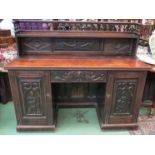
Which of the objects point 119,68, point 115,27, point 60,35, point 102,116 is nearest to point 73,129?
point 102,116

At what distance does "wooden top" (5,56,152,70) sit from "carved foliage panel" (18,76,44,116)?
0.14m

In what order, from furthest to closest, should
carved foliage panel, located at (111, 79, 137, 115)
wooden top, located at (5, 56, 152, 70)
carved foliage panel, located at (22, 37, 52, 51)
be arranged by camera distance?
carved foliage panel, located at (22, 37, 52, 51), carved foliage panel, located at (111, 79, 137, 115), wooden top, located at (5, 56, 152, 70)

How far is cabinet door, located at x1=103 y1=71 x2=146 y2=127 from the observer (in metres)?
1.73

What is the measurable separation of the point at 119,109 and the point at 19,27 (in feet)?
4.77

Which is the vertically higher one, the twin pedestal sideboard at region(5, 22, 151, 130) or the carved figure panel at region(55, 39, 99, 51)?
the carved figure panel at region(55, 39, 99, 51)

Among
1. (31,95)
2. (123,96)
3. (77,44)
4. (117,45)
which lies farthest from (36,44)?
(123,96)

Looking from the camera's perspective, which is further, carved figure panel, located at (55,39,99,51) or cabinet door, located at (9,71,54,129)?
carved figure panel, located at (55,39,99,51)

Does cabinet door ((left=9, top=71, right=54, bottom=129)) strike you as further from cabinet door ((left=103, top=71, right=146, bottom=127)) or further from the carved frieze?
the carved frieze

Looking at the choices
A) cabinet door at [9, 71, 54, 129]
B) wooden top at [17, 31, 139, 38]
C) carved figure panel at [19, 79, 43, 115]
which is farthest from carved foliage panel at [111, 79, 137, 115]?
carved figure panel at [19, 79, 43, 115]

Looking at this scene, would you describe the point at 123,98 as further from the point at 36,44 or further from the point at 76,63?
the point at 36,44

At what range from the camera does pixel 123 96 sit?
1.82 m

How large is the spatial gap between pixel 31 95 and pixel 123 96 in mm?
981

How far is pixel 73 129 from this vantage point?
2037mm

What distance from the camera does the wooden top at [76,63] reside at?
1646mm
